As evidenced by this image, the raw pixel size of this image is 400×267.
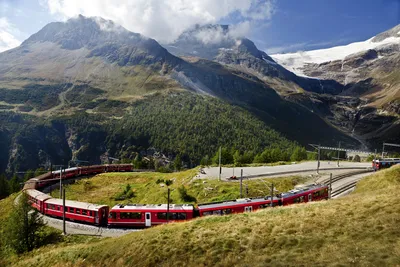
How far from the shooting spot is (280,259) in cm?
1802

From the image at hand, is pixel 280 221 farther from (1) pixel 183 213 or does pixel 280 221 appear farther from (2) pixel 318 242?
(1) pixel 183 213

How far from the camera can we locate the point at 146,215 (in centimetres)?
3797

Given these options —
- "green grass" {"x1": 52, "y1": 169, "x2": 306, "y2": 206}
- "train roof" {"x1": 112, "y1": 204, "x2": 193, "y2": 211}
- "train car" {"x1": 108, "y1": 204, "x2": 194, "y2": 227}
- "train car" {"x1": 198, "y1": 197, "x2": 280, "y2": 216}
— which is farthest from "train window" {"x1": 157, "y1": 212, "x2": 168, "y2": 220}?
"green grass" {"x1": 52, "y1": 169, "x2": 306, "y2": 206}

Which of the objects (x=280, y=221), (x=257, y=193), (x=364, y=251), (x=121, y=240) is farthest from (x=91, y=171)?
(x=364, y=251)

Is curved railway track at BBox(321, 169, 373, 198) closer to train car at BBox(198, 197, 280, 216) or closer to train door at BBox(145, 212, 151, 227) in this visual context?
train car at BBox(198, 197, 280, 216)

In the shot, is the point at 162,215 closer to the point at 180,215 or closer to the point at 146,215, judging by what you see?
the point at 146,215

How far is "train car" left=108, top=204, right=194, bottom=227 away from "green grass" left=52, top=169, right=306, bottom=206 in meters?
9.69

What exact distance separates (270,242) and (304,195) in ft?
79.6

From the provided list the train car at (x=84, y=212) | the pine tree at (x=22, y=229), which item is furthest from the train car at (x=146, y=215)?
the pine tree at (x=22, y=229)

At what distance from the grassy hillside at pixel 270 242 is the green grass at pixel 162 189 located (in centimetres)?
1906

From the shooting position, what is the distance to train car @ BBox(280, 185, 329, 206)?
40.3m

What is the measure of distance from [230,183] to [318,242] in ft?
105

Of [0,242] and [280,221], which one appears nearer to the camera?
[280,221]

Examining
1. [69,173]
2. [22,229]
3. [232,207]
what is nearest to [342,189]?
[232,207]
